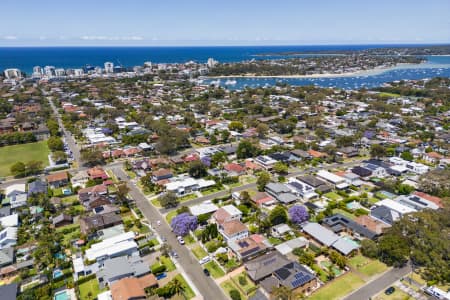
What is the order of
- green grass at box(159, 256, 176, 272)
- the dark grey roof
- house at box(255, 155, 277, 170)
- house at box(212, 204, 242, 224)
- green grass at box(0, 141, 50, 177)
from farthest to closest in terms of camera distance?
green grass at box(0, 141, 50, 177) → house at box(255, 155, 277, 170) → house at box(212, 204, 242, 224) → green grass at box(159, 256, 176, 272) → the dark grey roof

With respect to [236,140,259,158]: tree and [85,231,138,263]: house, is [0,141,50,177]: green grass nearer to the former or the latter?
[85,231,138,263]: house

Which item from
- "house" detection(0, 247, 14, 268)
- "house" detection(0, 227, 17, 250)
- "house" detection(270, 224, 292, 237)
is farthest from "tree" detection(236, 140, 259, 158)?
→ "house" detection(0, 247, 14, 268)

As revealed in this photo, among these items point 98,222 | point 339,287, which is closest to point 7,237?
point 98,222

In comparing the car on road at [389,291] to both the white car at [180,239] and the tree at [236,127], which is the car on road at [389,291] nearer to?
the white car at [180,239]

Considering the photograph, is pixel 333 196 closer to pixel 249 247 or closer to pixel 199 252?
pixel 249 247

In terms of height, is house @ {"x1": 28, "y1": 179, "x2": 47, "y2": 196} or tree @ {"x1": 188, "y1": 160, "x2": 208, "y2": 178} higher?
tree @ {"x1": 188, "y1": 160, "x2": 208, "y2": 178}

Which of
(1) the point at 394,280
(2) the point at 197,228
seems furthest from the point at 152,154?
(1) the point at 394,280

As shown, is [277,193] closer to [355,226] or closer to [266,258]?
[355,226]
